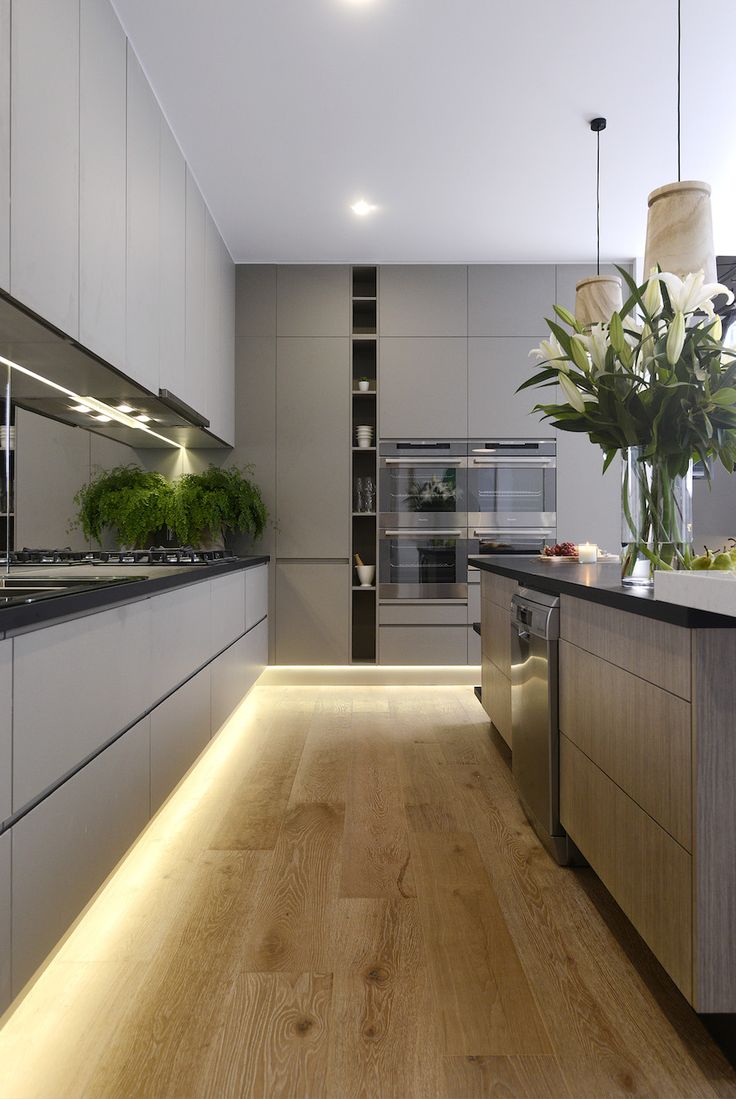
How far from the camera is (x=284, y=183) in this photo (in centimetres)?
397

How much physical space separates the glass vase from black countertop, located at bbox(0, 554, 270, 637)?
1325 millimetres

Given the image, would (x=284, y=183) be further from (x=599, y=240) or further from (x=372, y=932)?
(x=372, y=932)

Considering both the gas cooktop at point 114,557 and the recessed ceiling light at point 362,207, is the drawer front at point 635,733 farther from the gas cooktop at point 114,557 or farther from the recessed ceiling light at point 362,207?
the recessed ceiling light at point 362,207

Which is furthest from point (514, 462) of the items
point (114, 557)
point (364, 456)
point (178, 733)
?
point (178, 733)

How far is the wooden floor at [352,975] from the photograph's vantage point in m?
1.35

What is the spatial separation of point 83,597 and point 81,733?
32 centimetres

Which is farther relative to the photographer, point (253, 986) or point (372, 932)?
point (372, 932)

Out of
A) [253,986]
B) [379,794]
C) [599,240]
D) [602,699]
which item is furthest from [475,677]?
[253,986]

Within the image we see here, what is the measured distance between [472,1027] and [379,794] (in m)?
1.39

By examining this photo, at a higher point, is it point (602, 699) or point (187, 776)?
point (602, 699)

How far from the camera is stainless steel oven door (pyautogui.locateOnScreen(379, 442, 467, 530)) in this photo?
505 centimetres

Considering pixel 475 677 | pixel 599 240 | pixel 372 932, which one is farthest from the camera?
pixel 475 677

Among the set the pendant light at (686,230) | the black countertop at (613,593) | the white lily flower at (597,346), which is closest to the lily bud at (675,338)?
the white lily flower at (597,346)

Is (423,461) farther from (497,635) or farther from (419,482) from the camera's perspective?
(497,635)
